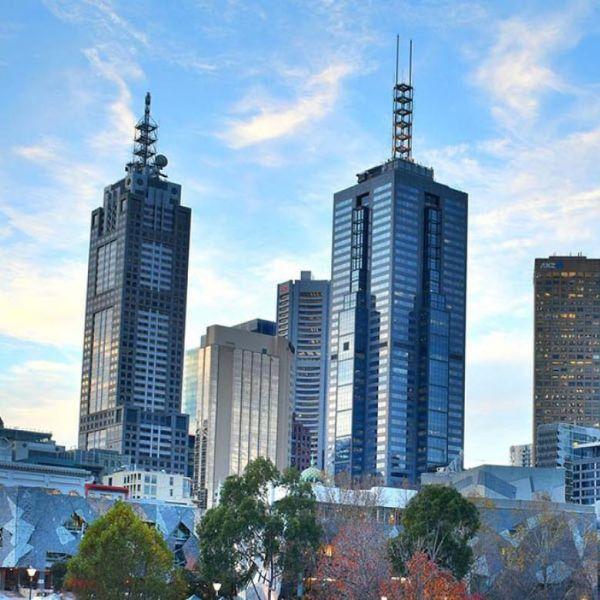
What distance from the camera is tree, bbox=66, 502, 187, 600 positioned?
11050 cm

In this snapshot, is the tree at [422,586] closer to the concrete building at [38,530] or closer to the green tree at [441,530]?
the green tree at [441,530]

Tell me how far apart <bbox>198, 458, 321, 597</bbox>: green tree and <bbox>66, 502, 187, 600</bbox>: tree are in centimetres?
925

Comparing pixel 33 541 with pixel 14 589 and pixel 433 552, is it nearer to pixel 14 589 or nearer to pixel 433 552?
pixel 14 589

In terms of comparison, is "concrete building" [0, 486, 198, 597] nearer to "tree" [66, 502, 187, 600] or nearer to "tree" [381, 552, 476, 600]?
"tree" [66, 502, 187, 600]

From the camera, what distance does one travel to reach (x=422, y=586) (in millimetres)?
101562

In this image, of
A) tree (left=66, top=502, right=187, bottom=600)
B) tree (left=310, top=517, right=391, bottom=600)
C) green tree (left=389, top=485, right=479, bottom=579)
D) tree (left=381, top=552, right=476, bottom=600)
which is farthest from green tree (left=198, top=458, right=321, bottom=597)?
tree (left=381, top=552, right=476, bottom=600)

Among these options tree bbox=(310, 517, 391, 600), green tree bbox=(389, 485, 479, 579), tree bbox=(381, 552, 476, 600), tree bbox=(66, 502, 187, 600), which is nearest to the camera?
tree bbox=(381, 552, 476, 600)

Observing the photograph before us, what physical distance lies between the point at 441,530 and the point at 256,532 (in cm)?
1899

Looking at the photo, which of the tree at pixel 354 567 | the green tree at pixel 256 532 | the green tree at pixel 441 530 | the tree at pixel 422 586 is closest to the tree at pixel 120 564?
the green tree at pixel 256 532

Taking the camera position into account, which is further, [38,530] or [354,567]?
[38,530]

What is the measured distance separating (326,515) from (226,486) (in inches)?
1438

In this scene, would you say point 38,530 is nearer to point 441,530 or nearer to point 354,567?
point 441,530

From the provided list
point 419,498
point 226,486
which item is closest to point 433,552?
point 419,498

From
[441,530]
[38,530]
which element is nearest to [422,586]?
[441,530]
